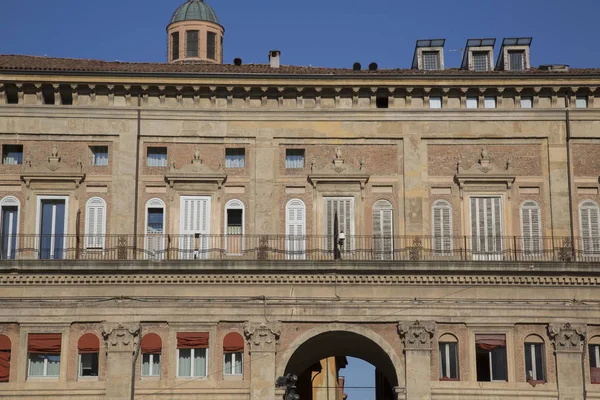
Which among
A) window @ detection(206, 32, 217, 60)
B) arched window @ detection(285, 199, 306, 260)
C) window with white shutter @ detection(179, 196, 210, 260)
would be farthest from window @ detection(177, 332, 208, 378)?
window @ detection(206, 32, 217, 60)

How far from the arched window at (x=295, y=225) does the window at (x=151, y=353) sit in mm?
5130

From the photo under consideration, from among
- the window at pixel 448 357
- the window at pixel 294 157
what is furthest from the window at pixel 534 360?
the window at pixel 294 157

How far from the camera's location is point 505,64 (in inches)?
1863

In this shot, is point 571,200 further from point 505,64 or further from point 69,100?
point 69,100

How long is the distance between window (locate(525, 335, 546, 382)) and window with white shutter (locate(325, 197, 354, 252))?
20.9 feet

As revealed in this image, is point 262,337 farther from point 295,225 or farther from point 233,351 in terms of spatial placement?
point 295,225

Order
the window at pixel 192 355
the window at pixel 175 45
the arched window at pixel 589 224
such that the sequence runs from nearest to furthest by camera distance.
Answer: the window at pixel 192 355, the arched window at pixel 589 224, the window at pixel 175 45

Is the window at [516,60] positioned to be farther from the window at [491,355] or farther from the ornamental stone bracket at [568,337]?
the window at [491,355]

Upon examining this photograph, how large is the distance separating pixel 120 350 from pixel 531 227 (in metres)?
13.6

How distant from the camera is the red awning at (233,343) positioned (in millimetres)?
41719

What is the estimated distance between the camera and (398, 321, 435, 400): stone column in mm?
41406

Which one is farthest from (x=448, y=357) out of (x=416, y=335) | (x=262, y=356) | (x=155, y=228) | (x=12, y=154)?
(x=12, y=154)

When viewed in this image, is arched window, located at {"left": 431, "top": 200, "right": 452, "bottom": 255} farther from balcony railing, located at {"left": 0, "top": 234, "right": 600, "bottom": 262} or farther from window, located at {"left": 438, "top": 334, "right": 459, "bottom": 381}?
window, located at {"left": 438, "top": 334, "right": 459, "bottom": 381}

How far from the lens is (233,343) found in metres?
41.7
